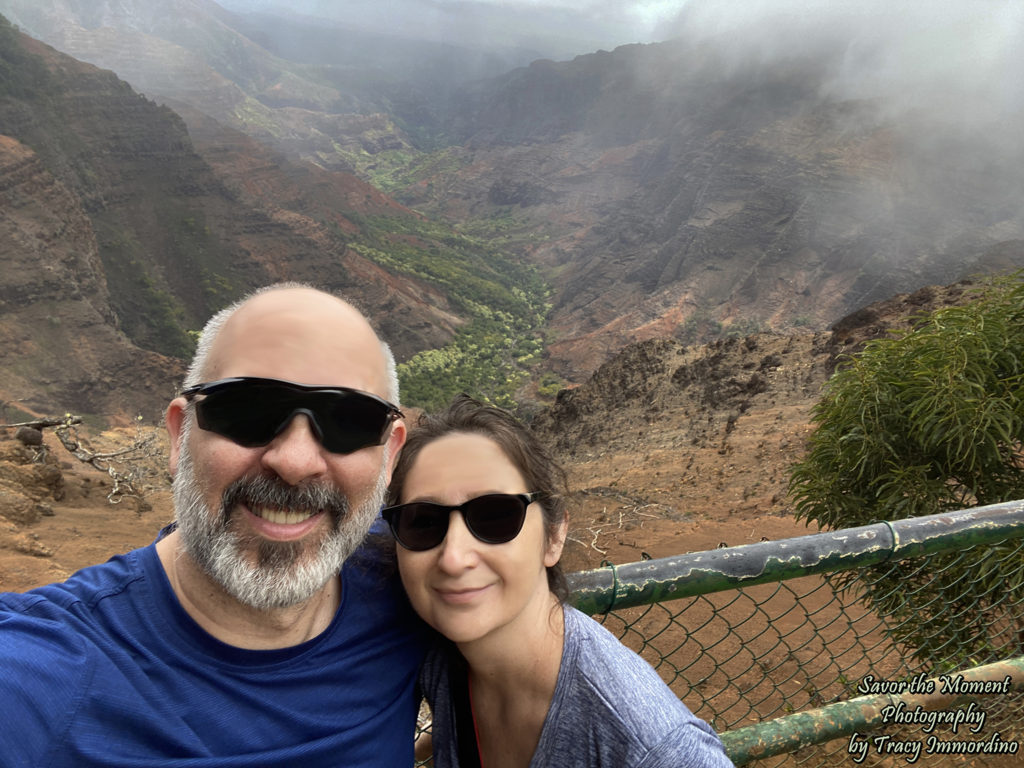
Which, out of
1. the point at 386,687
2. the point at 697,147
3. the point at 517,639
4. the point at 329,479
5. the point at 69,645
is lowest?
the point at 386,687

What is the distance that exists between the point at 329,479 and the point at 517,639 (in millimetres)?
592

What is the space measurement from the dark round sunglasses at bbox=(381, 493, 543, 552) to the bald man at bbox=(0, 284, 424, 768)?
17 centimetres

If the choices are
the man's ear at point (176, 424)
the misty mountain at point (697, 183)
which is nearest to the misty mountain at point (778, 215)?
the misty mountain at point (697, 183)

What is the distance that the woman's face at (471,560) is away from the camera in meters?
1.43

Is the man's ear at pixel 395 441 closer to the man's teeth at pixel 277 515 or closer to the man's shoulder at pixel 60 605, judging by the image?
the man's teeth at pixel 277 515

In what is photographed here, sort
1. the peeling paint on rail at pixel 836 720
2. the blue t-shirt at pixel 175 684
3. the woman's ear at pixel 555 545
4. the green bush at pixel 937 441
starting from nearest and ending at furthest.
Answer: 1. the blue t-shirt at pixel 175 684
2. the woman's ear at pixel 555 545
3. the peeling paint on rail at pixel 836 720
4. the green bush at pixel 937 441

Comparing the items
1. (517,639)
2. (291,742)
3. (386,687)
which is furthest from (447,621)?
(291,742)

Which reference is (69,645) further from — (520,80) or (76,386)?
(520,80)

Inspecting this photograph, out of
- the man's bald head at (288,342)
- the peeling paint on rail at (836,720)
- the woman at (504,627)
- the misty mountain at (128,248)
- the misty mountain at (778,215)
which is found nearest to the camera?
the woman at (504,627)

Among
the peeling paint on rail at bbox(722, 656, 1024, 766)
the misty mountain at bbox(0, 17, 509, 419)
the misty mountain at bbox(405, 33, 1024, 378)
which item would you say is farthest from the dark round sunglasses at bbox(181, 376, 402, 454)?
the misty mountain at bbox(405, 33, 1024, 378)

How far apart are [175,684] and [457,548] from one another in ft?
2.14

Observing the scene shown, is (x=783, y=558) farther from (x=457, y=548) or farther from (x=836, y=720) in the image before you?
(x=457, y=548)

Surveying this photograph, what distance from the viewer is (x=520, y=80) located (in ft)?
593

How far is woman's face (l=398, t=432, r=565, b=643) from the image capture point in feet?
4.70
